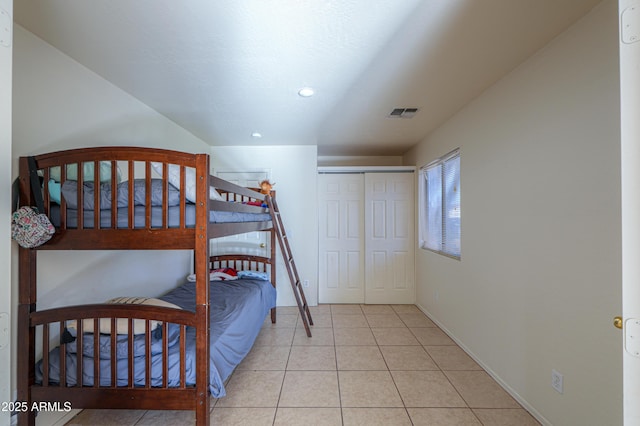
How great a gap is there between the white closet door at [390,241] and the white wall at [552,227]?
1427 millimetres

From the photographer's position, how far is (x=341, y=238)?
3.94 meters

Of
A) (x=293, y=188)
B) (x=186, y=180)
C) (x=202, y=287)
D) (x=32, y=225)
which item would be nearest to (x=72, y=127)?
(x=32, y=225)

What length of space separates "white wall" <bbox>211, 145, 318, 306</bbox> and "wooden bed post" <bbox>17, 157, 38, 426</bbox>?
2.55 metres

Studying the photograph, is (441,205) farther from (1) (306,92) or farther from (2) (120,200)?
(2) (120,200)

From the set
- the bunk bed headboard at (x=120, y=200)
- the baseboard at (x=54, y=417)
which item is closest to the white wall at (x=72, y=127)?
the bunk bed headboard at (x=120, y=200)

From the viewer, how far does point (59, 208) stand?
1.33 m

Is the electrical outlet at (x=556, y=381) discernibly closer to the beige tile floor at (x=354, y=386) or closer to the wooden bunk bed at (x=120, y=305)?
the beige tile floor at (x=354, y=386)

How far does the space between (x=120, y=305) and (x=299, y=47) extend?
1757 mm

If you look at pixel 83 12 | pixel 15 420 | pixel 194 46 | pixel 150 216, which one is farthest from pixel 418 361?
pixel 83 12

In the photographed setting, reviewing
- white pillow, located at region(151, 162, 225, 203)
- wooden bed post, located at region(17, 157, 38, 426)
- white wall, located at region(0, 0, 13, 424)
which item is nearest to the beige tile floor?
wooden bed post, located at region(17, 157, 38, 426)

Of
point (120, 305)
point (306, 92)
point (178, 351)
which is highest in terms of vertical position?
point (306, 92)

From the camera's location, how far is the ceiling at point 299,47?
1.29 metres

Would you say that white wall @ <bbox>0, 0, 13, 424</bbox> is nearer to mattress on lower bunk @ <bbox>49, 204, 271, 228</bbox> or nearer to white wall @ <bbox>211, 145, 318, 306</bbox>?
mattress on lower bunk @ <bbox>49, 204, 271, 228</bbox>

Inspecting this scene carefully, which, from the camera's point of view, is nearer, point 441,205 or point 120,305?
point 120,305
